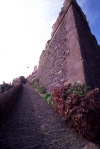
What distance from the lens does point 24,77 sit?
156ft

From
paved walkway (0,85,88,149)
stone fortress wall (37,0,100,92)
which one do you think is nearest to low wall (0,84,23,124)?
paved walkway (0,85,88,149)

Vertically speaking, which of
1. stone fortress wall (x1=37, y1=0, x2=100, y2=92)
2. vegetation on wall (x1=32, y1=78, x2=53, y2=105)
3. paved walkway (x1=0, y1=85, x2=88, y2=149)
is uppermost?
stone fortress wall (x1=37, y1=0, x2=100, y2=92)

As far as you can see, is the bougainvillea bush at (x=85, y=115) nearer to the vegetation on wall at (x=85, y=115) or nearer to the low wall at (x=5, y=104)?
the vegetation on wall at (x=85, y=115)

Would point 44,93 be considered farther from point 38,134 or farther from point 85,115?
point 85,115

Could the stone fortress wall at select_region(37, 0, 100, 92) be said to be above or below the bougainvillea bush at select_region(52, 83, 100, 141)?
above

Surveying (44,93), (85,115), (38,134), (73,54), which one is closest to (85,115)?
(85,115)

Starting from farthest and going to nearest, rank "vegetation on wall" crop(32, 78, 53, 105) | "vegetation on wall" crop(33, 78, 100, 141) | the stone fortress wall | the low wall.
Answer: "vegetation on wall" crop(32, 78, 53, 105)
the stone fortress wall
the low wall
"vegetation on wall" crop(33, 78, 100, 141)

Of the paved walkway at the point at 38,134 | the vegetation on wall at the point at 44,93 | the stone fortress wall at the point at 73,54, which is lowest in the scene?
the paved walkway at the point at 38,134

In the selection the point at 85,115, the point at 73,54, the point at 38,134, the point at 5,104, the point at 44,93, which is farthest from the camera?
the point at 44,93

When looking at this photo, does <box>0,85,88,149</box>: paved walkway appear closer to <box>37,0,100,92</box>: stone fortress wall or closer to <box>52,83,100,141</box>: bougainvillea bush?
<box>52,83,100,141</box>: bougainvillea bush

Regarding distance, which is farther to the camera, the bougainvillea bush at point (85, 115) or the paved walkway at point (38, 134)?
the bougainvillea bush at point (85, 115)

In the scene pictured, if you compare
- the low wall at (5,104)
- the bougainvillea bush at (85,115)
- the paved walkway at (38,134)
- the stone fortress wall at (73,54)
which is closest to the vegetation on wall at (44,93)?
the stone fortress wall at (73,54)

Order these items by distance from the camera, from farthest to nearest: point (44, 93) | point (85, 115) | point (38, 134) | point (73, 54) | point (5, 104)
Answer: point (44, 93)
point (73, 54)
point (5, 104)
point (38, 134)
point (85, 115)

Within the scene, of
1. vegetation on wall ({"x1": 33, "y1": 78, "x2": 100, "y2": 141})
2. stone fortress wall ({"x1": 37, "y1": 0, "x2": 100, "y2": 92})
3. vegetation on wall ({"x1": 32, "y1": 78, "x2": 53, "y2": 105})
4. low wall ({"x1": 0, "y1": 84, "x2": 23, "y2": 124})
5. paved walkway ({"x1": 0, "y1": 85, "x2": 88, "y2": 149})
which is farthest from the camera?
vegetation on wall ({"x1": 32, "y1": 78, "x2": 53, "y2": 105})
